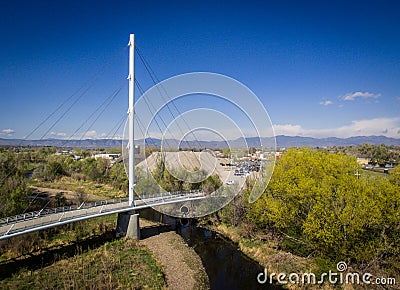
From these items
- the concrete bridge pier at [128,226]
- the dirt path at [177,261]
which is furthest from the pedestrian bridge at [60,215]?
the dirt path at [177,261]

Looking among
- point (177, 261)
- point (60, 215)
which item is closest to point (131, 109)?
point (60, 215)

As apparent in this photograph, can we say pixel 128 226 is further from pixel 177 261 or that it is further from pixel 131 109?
pixel 131 109

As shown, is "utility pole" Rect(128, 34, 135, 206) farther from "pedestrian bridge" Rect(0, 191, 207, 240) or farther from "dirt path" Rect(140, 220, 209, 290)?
"dirt path" Rect(140, 220, 209, 290)

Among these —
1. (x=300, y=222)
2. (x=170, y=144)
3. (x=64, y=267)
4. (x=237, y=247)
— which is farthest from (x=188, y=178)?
(x=64, y=267)

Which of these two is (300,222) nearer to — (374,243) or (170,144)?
(374,243)

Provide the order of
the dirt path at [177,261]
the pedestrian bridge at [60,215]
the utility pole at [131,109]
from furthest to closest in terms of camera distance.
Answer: the utility pole at [131,109] → the dirt path at [177,261] → the pedestrian bridge at [60,215]

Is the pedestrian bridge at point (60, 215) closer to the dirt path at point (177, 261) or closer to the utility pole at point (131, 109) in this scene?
the utility pole at point (131, 109)

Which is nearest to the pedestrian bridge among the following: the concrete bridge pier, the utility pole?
the concrete bridge pier
